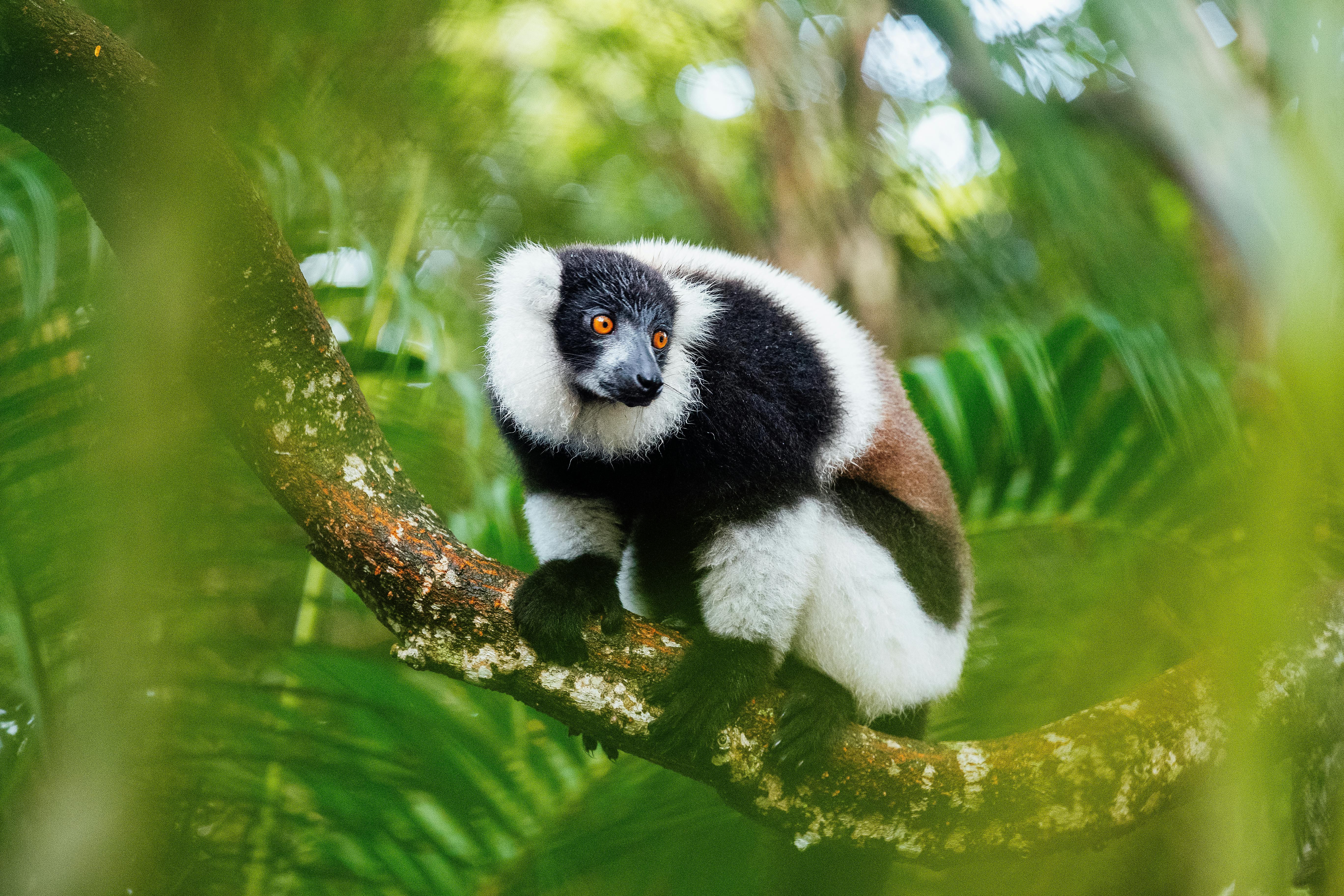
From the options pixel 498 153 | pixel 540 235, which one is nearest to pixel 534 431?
pixel 498 153

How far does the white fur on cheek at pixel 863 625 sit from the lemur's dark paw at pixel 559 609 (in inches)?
27.8

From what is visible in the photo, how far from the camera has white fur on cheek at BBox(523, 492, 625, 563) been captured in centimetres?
305

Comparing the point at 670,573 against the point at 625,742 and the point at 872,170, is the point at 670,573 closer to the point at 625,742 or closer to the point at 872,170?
the point at 625,742

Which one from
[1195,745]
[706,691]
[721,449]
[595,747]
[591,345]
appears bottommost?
[1195,745]

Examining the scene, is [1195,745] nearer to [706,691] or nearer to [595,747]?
[706,691]

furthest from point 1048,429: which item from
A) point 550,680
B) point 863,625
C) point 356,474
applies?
point 356,474

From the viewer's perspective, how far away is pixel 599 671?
243 cm

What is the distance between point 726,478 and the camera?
2754mm

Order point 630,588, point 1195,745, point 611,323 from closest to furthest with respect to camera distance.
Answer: point 1195,745
point 611,323
point 630,588

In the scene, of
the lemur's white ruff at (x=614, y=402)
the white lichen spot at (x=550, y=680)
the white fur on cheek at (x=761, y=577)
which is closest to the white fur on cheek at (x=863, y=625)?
the white fur on cheek at (x=761, y=577)

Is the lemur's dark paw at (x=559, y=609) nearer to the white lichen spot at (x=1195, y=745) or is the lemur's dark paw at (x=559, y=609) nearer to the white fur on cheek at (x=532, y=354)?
the white fur on cheek at (x=532, y=354)

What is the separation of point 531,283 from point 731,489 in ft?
3.33

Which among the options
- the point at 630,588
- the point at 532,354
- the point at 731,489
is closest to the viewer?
the point at 731,489

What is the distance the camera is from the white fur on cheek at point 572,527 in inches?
120
